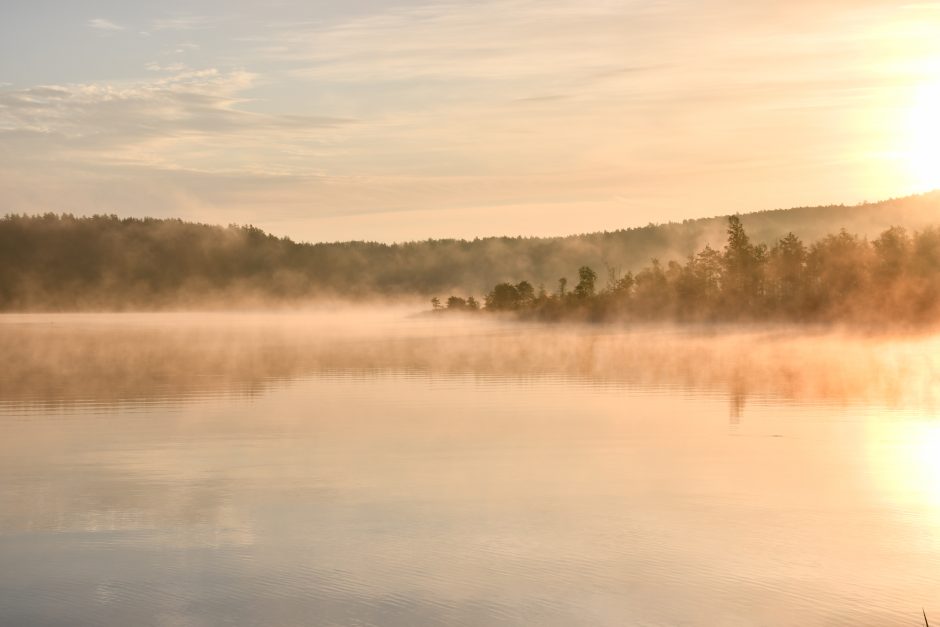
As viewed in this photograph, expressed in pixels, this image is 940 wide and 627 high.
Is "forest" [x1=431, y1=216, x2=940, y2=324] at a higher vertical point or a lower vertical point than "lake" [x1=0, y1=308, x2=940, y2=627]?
higher

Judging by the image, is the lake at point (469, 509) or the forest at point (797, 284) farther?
the forest at point (797, 284)

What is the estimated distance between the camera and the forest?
139250mm

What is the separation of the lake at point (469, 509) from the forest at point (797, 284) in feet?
350

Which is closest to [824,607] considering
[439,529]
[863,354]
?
[439,529]

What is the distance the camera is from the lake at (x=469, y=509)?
12.8m

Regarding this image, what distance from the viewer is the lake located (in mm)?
12805

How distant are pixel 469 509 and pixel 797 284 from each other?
141 meters

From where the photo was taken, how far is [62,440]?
26.0 meters

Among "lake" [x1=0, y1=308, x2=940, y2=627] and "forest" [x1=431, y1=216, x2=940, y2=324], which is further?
"forest" [x1=431, y1=216, x2=940, y2=324]

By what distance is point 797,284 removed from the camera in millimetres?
151875

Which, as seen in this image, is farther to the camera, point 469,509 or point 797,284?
point 797,284

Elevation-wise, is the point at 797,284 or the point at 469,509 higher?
the point at 797,284

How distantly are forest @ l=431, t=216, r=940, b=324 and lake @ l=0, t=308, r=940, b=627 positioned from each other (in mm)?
106742

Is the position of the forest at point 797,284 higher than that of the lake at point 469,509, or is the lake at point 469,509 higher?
the forest at point 797,284
